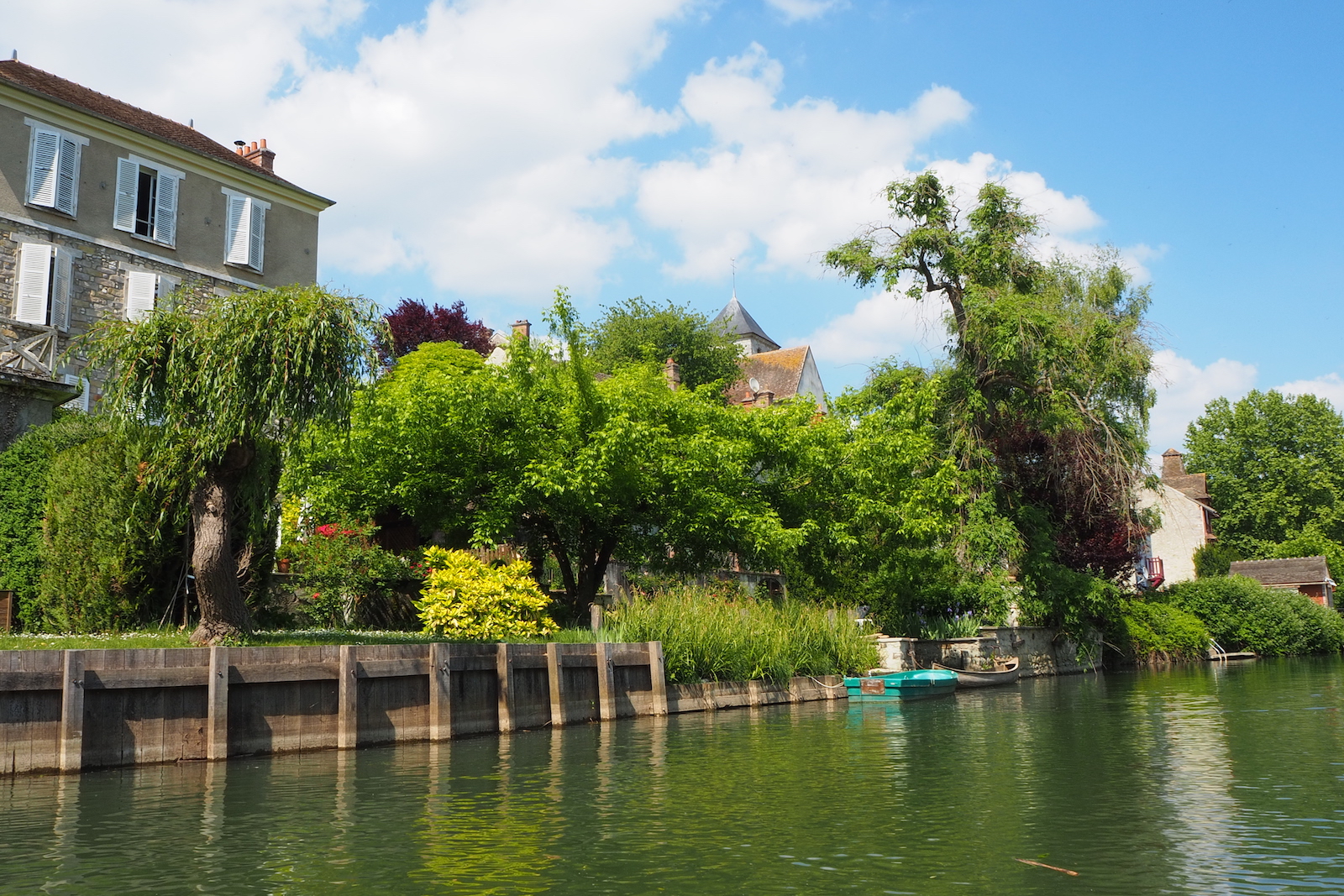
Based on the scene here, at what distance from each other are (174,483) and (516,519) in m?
9.69

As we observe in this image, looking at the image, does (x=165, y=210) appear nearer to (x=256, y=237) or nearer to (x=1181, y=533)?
(x=256, y=237)

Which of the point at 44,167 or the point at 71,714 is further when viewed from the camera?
the point at 44,167

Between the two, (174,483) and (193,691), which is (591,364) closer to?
(174,483)

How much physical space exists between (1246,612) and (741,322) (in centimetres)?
4792

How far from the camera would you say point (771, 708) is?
25203mm

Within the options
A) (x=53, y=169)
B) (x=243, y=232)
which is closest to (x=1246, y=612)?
(x=243, y=232)

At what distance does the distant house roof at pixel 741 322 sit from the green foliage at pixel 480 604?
231ft

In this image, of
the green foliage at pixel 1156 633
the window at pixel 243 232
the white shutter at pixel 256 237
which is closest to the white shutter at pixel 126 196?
the window at pixel 243 232

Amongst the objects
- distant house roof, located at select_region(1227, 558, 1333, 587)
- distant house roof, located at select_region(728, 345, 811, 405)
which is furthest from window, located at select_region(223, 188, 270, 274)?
distant house roof, located at select_region(1227, 558, 1333, 587)

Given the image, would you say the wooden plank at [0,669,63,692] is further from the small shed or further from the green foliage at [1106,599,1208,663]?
the small shed

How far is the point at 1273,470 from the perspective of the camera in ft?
262

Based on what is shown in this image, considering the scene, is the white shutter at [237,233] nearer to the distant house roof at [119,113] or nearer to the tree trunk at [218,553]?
the distant house roof at [119,113]

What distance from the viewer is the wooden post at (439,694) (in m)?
17.5

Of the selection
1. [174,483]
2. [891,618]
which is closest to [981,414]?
[891,618]
